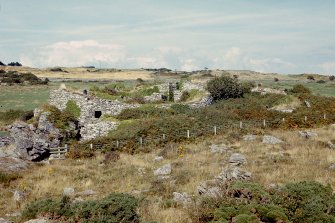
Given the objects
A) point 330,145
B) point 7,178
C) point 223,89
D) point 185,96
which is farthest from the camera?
point 223,89

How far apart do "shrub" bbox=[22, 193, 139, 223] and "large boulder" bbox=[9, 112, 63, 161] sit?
1773cm

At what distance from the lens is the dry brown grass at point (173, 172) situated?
18.8 m

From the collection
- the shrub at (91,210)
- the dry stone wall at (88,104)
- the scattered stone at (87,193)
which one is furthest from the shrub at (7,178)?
the dry stone wall at (88,104)

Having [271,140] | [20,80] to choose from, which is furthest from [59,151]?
[20,80]

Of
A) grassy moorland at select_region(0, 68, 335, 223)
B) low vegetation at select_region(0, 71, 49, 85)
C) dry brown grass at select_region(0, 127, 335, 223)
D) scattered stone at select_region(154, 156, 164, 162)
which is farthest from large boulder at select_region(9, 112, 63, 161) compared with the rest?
low vegetation at select_region(0, 71, 49, 85)

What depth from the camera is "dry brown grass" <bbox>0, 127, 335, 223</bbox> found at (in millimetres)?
18828

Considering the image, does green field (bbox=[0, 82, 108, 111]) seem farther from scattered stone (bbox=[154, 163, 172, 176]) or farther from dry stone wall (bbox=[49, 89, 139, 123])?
scattered stone (bbox=[154, 163, 172, 176])

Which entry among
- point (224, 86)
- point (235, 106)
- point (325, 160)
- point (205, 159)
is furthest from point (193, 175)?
point (224, 86)

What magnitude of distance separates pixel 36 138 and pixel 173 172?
1507 centimetres

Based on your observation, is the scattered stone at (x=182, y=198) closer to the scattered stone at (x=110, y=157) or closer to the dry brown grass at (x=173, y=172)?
the dry brown grass at (x=173, y=172)

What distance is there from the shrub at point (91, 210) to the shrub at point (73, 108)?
83.5ft

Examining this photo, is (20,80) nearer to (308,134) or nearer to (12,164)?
(12,164)

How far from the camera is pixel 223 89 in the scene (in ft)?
177

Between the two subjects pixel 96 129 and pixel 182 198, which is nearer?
pixel 182 198
